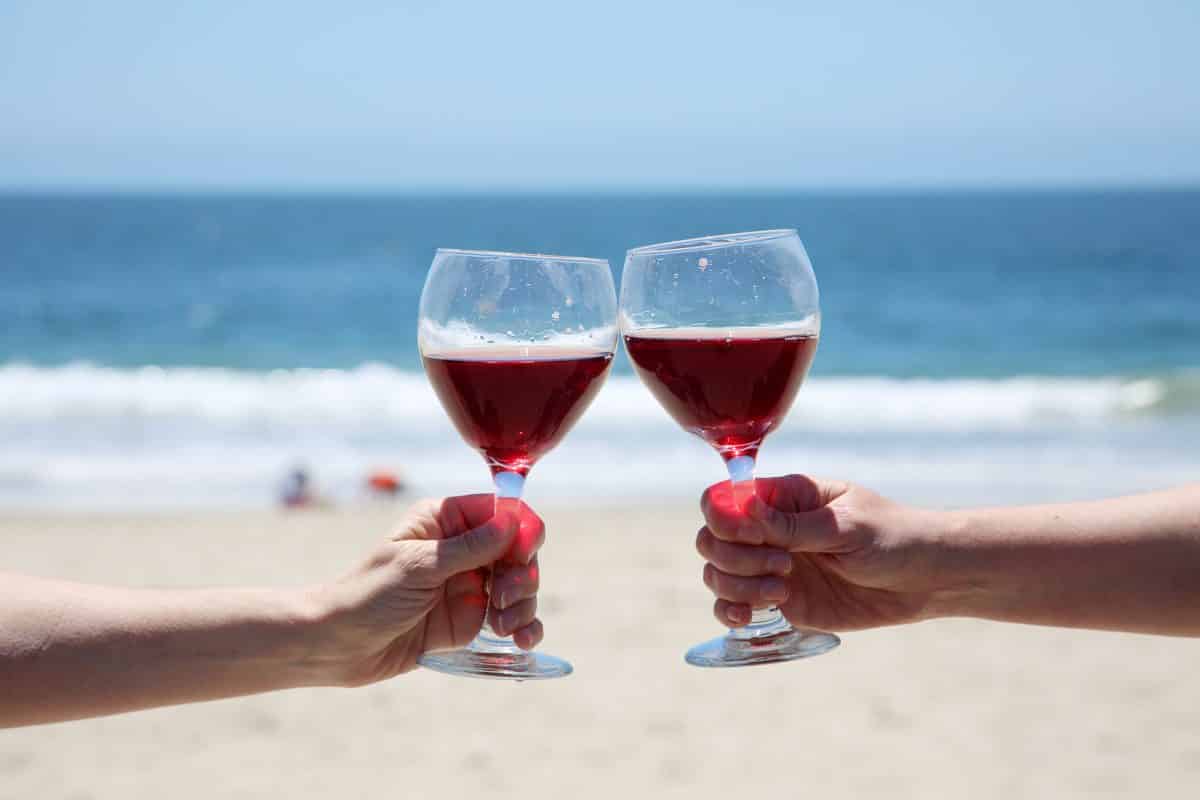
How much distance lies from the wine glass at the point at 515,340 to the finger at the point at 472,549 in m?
0.14

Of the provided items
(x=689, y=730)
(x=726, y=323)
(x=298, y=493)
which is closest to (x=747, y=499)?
(x=726, y=323)

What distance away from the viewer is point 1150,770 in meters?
5.38

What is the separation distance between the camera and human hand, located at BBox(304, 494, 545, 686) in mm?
2029

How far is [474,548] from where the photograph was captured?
6.63 ft

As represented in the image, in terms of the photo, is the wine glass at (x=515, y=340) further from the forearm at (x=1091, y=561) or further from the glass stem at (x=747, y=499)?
the forearm at (x=1091, y=561)

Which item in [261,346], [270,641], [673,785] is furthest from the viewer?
[261,346]

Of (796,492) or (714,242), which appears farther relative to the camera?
(796,492)

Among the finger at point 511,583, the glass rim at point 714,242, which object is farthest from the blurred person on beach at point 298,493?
the glass rim at point 714,242

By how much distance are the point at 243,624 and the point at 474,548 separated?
1.34 ft

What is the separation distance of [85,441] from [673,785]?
11.0 m

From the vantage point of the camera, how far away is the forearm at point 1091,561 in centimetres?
215

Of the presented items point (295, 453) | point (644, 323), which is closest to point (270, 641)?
point (644, 323)

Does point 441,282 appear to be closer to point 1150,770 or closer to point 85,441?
point 1150,770

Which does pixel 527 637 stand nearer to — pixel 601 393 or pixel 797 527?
pixel 797 527
